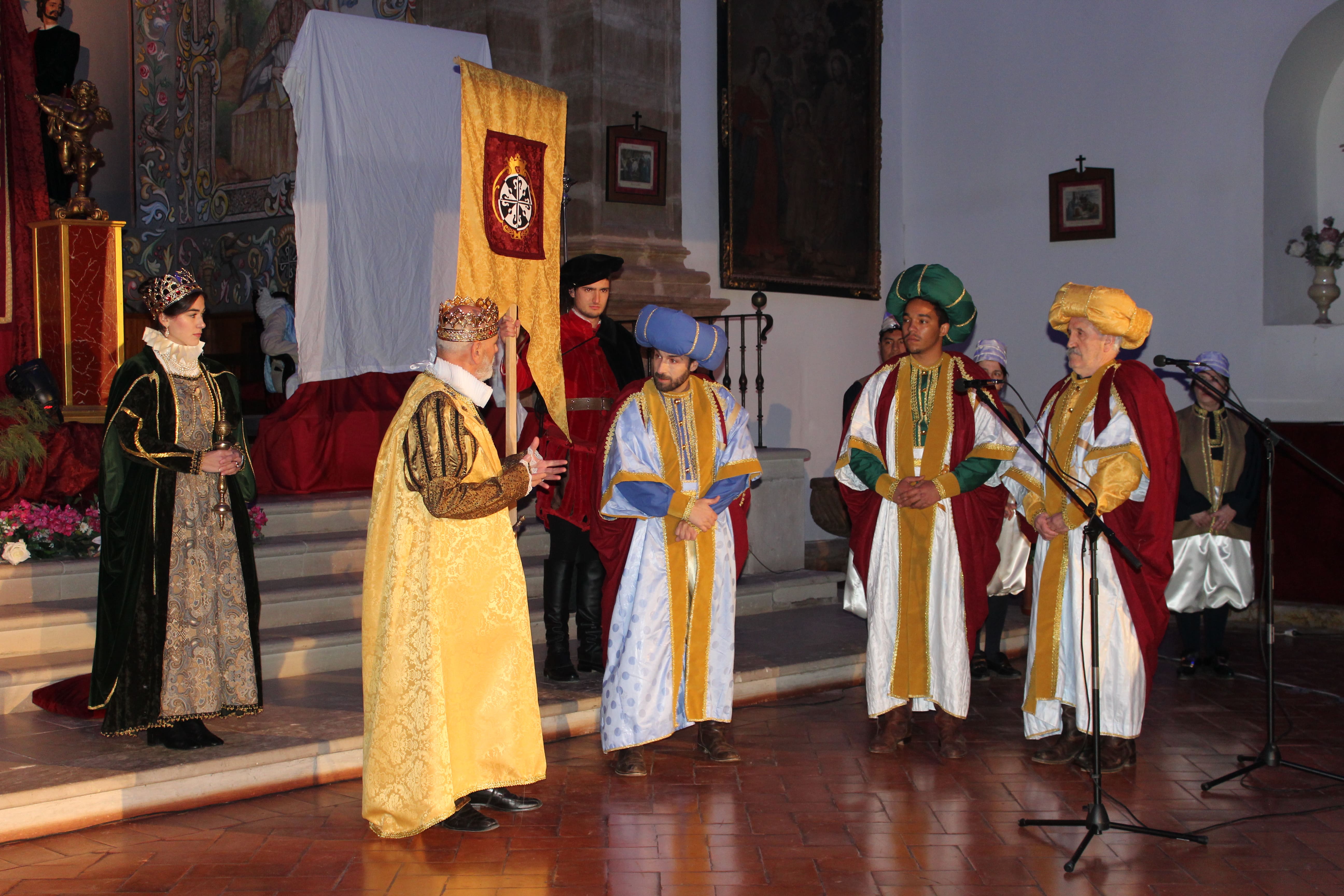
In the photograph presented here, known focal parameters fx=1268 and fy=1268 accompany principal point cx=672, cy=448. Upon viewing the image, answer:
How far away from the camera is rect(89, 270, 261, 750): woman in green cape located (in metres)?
4.47

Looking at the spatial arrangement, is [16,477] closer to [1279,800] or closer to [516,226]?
[516,226]

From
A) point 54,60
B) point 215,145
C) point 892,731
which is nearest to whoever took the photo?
point 892,731

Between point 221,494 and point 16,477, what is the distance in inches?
77.9

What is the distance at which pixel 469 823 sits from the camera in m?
4.11

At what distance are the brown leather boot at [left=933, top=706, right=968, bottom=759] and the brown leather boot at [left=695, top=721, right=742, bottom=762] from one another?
0.81m

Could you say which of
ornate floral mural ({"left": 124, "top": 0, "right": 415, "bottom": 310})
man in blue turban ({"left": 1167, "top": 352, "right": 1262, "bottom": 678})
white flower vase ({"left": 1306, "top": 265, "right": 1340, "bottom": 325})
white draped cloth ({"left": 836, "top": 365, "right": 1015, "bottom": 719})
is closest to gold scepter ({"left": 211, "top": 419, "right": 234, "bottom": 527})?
white draped cloth ({"left": 836, "top": 365, "right": 1015, "bottom": 719})

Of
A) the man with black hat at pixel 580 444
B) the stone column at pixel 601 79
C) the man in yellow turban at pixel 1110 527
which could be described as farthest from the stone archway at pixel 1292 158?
the man with black hat at pixel 580 444

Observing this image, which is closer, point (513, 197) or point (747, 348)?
point (513, 197)

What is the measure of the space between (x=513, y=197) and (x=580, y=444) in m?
1.12

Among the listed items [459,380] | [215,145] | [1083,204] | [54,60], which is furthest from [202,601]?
[1083,204]

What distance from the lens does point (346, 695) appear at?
17.4 feet

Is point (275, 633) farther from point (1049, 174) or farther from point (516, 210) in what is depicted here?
point (1049, 174)

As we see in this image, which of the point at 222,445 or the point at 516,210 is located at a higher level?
the point at 516,210

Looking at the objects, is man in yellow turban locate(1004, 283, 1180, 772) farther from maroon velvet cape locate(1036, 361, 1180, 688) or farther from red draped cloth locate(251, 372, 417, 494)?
red draped cloth locate(251, 372, 417, 494)
